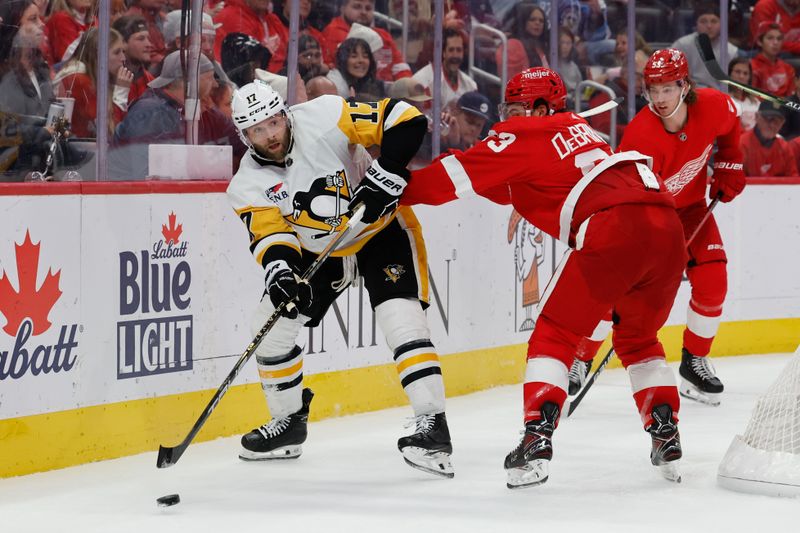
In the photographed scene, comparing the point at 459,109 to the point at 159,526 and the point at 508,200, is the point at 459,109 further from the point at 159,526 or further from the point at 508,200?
the point at 159,526

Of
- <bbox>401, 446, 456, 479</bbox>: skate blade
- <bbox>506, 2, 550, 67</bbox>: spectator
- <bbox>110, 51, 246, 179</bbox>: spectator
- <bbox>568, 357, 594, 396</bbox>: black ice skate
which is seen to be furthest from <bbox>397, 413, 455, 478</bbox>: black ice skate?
<bbox>506, 2, 550, 67</bbox>: spectator

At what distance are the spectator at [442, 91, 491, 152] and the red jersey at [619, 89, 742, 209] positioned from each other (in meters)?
1.16

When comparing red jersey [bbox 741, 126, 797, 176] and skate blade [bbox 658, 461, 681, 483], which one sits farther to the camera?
red jersey [bbox 741, 126, 797, 176]

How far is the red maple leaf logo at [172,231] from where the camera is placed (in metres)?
4.06

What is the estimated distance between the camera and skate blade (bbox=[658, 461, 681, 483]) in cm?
345

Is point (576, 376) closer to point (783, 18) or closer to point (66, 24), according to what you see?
point (66, 24)

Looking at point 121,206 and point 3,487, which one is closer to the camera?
point 3,487

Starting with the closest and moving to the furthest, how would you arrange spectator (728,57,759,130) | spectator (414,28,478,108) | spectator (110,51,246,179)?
spectator (110,51,246,179)
spectator (414,28,478,108)
spectator (728,57,759,130)

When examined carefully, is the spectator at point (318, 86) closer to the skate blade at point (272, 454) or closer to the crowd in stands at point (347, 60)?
the crowd in stands at point (347, 60)

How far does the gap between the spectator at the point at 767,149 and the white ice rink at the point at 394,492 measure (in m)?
2.66

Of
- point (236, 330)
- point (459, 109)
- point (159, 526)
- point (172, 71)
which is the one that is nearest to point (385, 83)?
point (459, 109)

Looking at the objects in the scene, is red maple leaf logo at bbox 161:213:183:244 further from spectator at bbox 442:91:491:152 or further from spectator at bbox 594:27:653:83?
spectator at bbox 594:27:653:83

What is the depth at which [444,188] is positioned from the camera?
3.36 metres

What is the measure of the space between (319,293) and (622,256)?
1.00 metres
